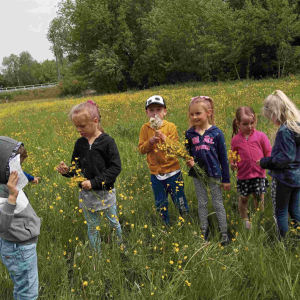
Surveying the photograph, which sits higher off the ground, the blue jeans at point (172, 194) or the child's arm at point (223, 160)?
the child's arm at point (223, 160)

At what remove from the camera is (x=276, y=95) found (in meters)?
2.32

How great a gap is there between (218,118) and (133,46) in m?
28.7

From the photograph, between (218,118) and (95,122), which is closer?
(95,122)

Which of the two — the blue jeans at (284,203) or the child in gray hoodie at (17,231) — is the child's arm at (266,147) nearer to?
the blue jeans at (284,203)

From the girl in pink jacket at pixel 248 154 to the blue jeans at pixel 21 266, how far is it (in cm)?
209

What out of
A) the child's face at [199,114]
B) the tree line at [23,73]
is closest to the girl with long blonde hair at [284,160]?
the child's face at [199,114]

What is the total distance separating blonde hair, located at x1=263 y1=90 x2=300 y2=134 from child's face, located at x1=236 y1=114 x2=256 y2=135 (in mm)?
364

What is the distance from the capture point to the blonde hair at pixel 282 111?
218 cm

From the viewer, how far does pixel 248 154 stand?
2758mm

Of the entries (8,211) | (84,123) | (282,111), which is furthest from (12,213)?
(282,111)

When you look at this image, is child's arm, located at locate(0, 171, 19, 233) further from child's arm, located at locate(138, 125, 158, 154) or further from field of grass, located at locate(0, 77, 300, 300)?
child's arm, located at locate(138, 125, 158, 154)

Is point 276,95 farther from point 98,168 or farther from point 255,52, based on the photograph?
point 255,52

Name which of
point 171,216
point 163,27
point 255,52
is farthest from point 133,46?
point 171,216

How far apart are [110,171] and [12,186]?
0.97 metres
